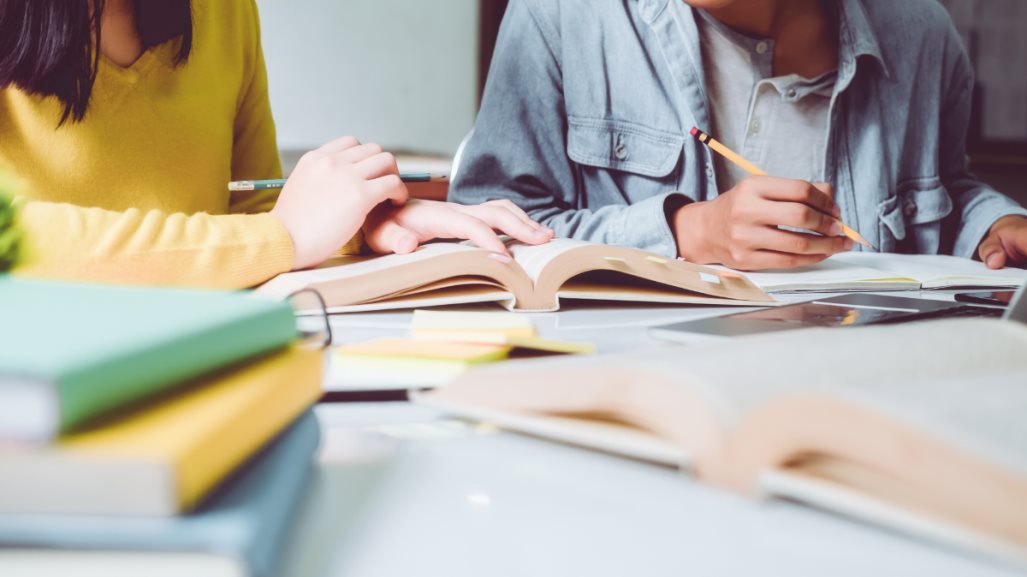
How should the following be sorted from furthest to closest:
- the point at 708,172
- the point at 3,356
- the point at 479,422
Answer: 1. the point at 708,172
2. the point at 479,422
3. the point at 3,356

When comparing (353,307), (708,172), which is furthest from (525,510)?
(708,172)

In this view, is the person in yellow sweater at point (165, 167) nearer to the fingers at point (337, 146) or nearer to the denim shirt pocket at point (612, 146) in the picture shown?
the fingers at point (337, 146)

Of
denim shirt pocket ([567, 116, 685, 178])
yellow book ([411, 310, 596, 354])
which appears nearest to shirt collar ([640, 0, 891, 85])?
denim shirt pocket ([567, 116, 685, 178])

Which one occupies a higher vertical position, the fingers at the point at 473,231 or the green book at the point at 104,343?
the green book at the point at 104,343

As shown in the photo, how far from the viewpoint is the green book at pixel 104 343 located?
0.73 feet

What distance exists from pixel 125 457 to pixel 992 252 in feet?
3.83

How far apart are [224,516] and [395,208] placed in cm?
68

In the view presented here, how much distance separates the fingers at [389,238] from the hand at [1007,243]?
0.73 metres

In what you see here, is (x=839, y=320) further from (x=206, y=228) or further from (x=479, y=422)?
(x=206, y=228)

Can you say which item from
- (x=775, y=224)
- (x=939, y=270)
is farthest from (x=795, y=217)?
(x=939, y=270)

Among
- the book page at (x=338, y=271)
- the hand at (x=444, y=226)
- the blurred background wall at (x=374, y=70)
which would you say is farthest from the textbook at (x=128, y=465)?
the blurred background wall at (x=374, y=70)

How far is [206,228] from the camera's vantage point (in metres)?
0.74

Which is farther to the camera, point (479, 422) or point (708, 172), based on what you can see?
point (708, 172)

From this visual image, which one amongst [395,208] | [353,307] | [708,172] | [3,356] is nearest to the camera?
[3,356]
